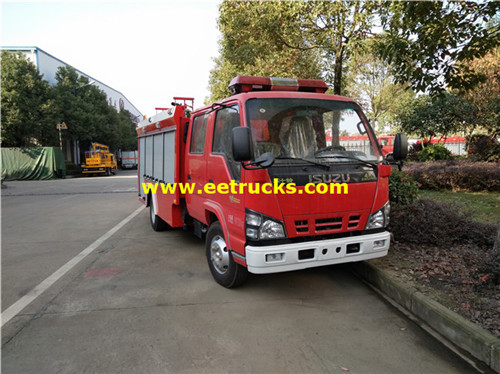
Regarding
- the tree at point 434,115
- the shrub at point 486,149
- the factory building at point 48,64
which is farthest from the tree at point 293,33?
the factory building at point 48,64

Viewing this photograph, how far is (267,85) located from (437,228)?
10.4ft

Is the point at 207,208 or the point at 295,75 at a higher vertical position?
the point at 295,75

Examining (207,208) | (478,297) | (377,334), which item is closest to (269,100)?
(207,208)

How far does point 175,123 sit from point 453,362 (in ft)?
15.1

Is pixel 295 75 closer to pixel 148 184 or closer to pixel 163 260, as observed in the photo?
pixel 148 184

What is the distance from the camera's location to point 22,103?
25.5 meters

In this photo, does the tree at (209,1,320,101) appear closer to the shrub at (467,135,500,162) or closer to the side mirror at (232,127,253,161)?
the side mirror at (232,127,253,161)

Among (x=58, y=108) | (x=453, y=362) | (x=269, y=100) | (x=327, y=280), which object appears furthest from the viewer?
(x=58, y=108)

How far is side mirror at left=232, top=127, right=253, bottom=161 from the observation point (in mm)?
3348

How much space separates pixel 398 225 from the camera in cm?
543

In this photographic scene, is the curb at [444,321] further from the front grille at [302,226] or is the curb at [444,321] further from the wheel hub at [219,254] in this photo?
the wheel hub at [219,254]

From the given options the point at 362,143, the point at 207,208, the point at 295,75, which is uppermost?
the point at 295,75

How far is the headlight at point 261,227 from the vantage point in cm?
351

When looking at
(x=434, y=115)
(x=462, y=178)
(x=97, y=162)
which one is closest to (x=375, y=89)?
(x=434, y=115)
